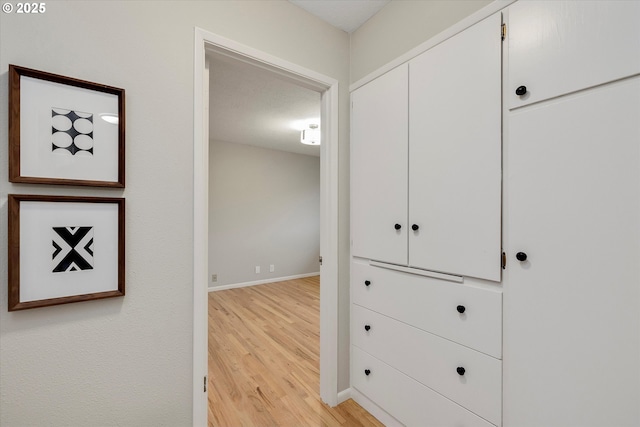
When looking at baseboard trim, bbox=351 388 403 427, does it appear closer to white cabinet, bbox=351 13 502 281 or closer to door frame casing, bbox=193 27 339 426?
door frame casing, bbox=193 27 339 426

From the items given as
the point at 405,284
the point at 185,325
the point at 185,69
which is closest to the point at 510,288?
the point at 405,284

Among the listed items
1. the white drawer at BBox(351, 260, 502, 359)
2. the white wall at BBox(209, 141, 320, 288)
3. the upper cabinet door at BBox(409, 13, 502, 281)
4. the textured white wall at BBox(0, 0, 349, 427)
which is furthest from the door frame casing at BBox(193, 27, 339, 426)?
the white wall at BBox(209, 141, 320, 288)

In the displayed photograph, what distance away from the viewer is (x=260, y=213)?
5.11 meters

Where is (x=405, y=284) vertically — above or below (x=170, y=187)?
below

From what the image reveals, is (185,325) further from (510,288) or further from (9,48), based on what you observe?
(510,288)

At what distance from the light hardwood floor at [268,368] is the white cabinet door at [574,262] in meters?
1.07

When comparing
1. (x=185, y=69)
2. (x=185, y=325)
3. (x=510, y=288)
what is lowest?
(x=185, y=325)

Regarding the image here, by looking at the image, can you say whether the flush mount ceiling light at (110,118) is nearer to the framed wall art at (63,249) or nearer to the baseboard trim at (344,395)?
the framed wall art at (63,249)

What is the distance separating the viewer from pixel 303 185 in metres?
5.70

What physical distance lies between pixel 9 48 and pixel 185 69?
569 mm

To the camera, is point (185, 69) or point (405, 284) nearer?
point (185, 69)

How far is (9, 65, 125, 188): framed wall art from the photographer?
0.92m

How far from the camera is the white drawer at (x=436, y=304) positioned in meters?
1.13

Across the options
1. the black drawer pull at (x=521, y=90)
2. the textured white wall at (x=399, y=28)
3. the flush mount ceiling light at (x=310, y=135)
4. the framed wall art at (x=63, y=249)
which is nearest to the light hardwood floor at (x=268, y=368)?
the framed wall art at (x=63, y=249)
